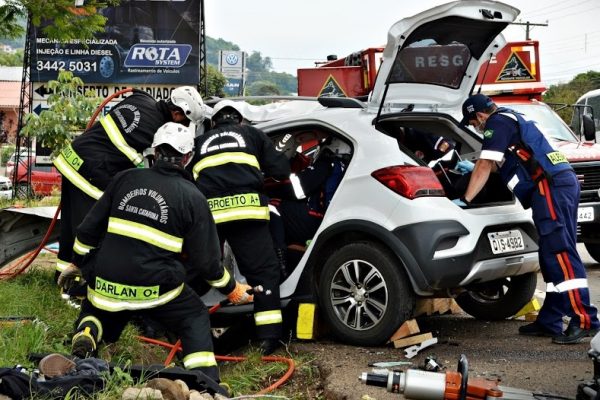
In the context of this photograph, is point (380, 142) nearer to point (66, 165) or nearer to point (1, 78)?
point (66, 165)

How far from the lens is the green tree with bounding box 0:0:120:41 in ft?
25.1

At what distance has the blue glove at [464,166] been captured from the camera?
645 centimetres

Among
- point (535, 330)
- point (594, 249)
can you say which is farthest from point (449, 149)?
point (594, 249)

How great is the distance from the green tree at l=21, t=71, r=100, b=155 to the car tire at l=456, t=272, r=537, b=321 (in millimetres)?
9942

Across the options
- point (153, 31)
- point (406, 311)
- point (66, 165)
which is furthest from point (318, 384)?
point (153, 31)

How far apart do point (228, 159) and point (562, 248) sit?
7.77ft

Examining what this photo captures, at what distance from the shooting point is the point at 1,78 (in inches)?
2466

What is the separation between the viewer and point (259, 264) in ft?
19.5

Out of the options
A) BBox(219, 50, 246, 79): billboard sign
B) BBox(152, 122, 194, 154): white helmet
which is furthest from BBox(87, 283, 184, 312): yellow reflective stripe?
BBox(219, 50, 246, 79): billboard sign

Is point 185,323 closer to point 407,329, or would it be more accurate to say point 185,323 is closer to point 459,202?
point 407,329

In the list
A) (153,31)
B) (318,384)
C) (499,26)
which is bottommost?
(318,384)

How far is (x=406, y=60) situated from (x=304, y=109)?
877 millimetres

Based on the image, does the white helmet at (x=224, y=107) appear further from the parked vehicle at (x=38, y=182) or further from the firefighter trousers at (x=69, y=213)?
the parked vehicle at (x=38, y=182)

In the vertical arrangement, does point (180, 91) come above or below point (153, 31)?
below
